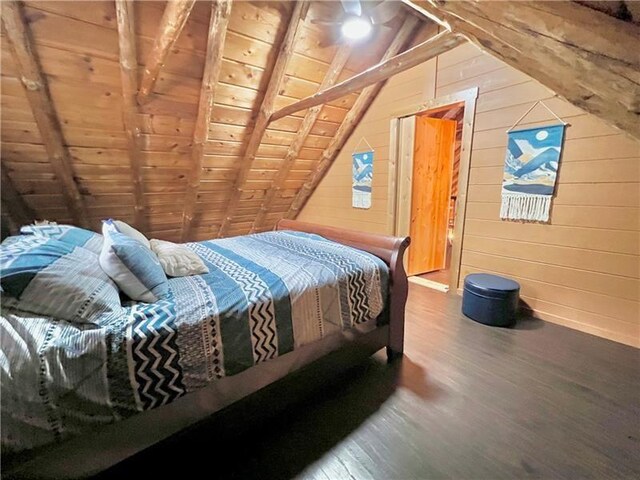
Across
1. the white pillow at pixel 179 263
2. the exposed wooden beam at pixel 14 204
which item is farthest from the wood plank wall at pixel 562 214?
the exposed wooden beam at pixel 14 204

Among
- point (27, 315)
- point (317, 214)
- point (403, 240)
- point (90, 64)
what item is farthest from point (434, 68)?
point (27, 315)

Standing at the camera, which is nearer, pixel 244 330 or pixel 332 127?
pixel 244 330

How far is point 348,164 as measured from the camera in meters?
4.41

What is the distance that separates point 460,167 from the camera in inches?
124

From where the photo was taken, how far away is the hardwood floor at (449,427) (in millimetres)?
1302

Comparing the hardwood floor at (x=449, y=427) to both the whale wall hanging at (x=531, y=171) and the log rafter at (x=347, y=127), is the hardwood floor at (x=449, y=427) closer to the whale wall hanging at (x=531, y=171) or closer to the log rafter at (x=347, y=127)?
the whale wall hanging at (x=531, y=171)

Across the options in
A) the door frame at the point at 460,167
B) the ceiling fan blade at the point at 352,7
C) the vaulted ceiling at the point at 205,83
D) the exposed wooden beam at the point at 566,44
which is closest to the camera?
the exposed wooden beam at the point at 566,44

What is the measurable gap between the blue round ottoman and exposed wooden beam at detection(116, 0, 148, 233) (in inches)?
134

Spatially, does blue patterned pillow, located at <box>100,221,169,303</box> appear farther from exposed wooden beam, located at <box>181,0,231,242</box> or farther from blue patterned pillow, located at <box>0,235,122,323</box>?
exposed wooden beam, located at <box>181,0,231,242</box>

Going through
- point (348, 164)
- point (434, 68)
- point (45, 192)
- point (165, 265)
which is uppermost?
point (434, 68)

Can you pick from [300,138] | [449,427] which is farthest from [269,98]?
[449,427]

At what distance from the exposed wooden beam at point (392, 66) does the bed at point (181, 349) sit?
4.07 ft

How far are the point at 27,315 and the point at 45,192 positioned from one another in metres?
2.93

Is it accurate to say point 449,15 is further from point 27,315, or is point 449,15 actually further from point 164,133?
point 164,133
